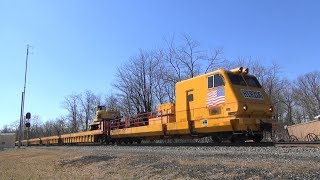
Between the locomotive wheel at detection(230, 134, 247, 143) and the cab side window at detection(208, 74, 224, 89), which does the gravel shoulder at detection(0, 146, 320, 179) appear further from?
the cab side window at detection(208, 74, 224, 89)

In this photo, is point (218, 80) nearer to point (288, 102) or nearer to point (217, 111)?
point (217, 111)

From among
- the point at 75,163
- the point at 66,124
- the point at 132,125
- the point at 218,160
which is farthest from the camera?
the point at 66,124

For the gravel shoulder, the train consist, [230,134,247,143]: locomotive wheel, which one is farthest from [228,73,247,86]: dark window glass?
the gravel shoulder

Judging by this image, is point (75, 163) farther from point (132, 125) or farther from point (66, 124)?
point (66, 124)

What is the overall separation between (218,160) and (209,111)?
269 inches

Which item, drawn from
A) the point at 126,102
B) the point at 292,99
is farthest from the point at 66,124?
the point at 292,99

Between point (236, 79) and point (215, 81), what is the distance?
0.98m

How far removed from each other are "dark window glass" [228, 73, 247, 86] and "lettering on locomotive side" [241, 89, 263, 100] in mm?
434

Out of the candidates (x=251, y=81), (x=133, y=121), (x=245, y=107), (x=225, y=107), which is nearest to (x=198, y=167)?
(x=245, y=107)

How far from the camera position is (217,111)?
16.8 metres

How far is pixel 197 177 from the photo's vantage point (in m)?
8.76

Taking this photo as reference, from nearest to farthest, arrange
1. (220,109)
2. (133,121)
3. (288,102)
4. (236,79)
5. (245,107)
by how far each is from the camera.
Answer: (245,107)
(220,109)
(236,79)
(133,121)
(288,102)

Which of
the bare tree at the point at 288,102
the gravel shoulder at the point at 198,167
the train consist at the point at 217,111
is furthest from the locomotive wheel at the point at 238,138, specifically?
the bare tree at the point at 288,102

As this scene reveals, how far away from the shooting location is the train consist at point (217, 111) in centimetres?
1596
